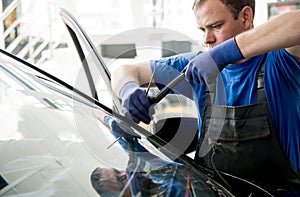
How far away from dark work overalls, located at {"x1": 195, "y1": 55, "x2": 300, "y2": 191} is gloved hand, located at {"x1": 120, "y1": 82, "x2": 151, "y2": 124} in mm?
216

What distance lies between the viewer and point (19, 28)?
369 centimetres

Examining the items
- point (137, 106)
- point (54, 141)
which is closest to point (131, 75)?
point (137, 106)

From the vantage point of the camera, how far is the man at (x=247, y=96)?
1.08 metres

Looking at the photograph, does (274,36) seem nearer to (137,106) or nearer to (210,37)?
(210,37)

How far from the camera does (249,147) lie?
119 centimetres

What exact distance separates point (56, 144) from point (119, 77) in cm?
68

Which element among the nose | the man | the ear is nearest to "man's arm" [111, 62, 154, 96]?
the man

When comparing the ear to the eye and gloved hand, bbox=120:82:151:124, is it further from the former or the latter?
gloved hand, bbox=120:82:151:124

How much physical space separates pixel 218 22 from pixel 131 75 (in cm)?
42

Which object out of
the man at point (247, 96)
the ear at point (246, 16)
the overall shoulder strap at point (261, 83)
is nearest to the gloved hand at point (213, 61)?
the man at point (247, 96)

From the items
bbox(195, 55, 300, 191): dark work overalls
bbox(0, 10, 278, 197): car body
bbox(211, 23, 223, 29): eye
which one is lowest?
bbox(195, 55, 300, 191): dark work overalls

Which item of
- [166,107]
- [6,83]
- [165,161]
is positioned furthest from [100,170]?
[166,107]

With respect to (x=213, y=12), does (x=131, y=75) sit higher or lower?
lower

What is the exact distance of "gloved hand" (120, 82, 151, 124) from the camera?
1.19m
